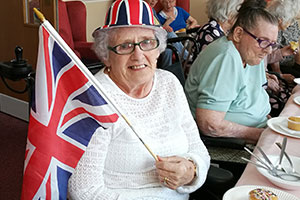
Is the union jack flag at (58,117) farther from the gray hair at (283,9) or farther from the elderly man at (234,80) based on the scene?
the gray hair at (283,9)

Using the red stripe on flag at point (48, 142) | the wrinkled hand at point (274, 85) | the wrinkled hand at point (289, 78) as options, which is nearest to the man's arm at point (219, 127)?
the red stripe on flag at point (48, 142)

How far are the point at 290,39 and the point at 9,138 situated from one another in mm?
2737

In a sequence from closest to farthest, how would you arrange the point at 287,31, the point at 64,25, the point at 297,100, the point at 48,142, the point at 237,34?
the point at 48,142, the point at 237,34, the point at 297,100, the point at 64,25, the point at 287,31

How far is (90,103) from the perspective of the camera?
1.26 meters

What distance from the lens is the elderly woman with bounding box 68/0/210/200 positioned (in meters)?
1.46

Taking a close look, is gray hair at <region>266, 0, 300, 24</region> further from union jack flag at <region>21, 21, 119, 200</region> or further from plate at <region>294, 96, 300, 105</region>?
union jack flag at <region>21, 21, 119, 200</region>

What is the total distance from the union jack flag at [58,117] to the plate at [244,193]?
0.40m

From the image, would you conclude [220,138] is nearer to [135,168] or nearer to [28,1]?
[135,168]

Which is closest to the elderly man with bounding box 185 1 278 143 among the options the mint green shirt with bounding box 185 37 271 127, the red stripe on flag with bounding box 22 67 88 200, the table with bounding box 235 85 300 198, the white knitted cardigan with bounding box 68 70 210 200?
the mint green shirt with bounding box 185 37 271 127

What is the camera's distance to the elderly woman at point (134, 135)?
1.46 m

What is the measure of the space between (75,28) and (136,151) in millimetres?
2679

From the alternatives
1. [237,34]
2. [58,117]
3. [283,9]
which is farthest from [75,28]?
[58,117]

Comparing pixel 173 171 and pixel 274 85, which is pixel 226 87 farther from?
pixel 274 85

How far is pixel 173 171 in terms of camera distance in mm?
1484
